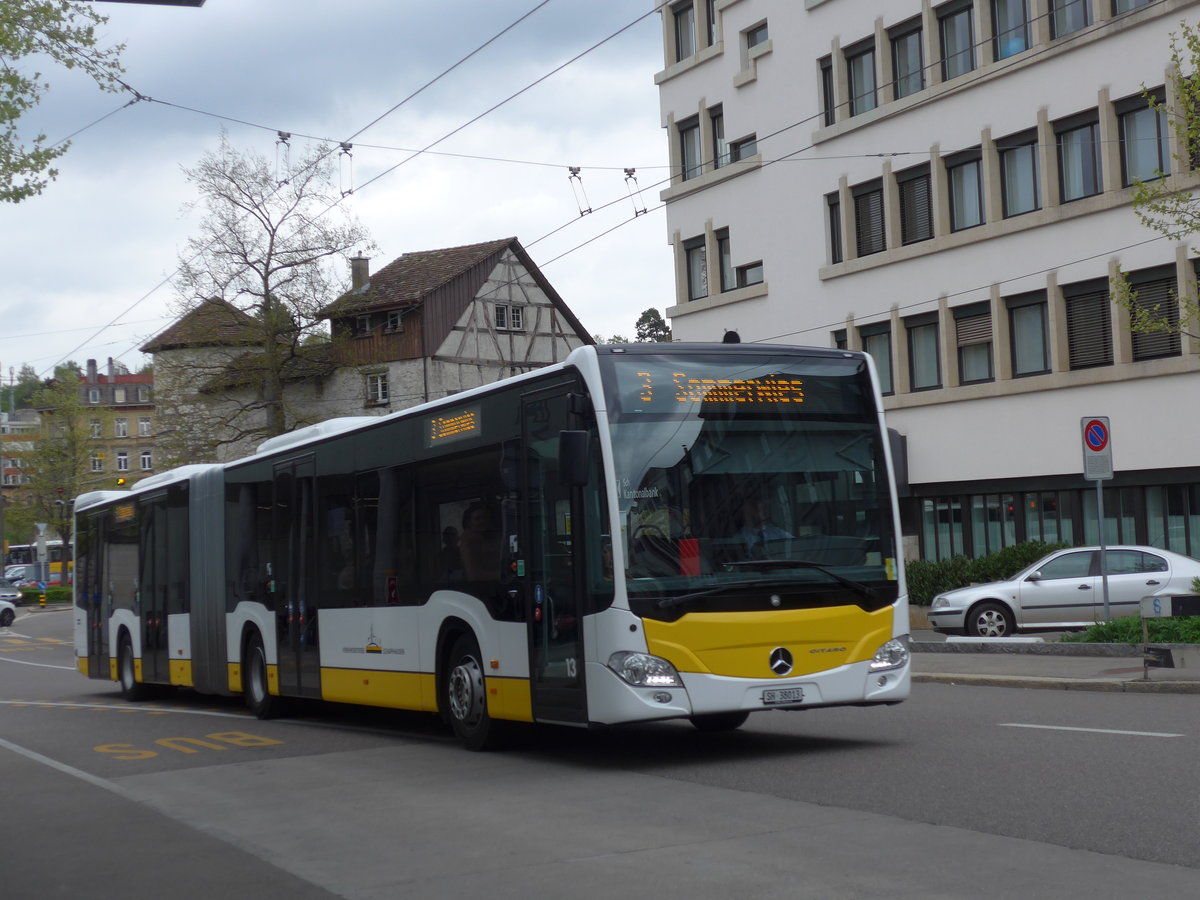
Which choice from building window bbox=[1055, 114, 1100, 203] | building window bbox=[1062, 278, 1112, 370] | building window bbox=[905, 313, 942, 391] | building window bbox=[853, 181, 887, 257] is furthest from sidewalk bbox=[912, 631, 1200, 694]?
building window bbox=[853, 181, 887, 257]

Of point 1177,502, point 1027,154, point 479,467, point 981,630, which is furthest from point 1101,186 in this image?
point 479,467

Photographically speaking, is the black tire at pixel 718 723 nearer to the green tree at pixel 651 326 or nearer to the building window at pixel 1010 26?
the building window at pixel 1010 26

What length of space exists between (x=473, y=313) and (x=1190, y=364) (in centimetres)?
3979

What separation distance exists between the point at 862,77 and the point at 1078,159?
637 cm

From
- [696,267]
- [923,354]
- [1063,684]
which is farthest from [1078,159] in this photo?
[1063,684]

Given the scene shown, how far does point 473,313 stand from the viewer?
208ft

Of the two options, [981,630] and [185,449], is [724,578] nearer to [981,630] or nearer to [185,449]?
[981,630]

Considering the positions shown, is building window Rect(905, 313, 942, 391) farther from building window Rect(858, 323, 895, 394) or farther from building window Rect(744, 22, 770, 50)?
building window Rect(744, 22, 770, 50)

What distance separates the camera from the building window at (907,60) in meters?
32.2

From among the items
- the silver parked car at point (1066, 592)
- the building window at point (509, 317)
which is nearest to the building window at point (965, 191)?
the silver parked car at point (1066, 592)

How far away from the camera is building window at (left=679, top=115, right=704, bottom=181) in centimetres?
3875

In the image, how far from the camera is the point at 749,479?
Result: 11391 mm

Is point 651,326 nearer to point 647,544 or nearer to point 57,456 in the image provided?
point 57,456

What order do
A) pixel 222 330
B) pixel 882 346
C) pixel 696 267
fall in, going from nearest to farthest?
pixel 882 346 < pixel 696 267 < pixel 222 330
